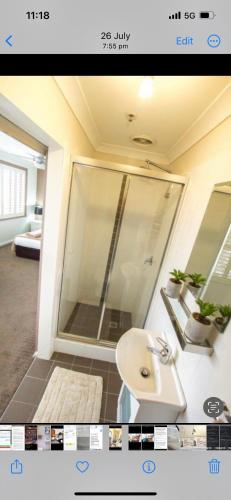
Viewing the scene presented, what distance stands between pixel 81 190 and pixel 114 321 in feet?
4.94

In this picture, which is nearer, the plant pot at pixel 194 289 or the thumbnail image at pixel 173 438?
the thumbnail image at pixel 173 438

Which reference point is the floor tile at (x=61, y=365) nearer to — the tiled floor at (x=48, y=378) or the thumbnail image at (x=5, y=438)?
the tiled floor at (x=48, y=378)

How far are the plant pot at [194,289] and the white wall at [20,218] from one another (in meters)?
3.29

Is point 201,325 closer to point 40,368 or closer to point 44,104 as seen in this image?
point 44,104

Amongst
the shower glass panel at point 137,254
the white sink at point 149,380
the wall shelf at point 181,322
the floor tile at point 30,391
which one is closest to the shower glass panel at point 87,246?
the shower glass panel at point 137,254

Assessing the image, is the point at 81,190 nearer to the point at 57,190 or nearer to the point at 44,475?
the point at 57,190

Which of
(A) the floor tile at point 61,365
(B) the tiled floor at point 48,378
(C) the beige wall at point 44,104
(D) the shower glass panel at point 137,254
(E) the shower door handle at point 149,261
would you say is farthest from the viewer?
(E) the shower door handle at point 149,261

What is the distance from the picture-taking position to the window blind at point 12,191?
2865 mm

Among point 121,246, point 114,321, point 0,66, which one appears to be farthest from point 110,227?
point 0,66

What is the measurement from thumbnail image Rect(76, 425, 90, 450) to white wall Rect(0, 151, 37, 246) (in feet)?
11.5

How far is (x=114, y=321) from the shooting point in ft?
7.07

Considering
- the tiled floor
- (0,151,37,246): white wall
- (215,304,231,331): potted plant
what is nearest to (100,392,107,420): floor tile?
the tiled floor
